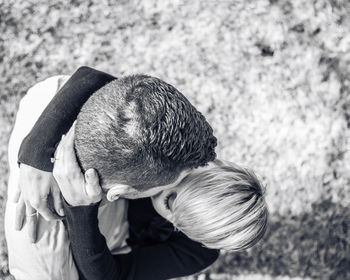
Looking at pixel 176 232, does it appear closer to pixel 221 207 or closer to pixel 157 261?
pixel 157 261

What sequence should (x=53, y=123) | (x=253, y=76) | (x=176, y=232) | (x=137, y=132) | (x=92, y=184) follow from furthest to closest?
(x=253, y=76), (x=176, y=232), (x=53, y=123), (x=92, y=184), (x=137, y=132)

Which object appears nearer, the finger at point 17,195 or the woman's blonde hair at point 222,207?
the woman's blonde hair at point 222,207

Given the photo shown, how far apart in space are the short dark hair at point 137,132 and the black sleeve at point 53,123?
1.24 feet

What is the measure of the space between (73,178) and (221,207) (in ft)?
2.15

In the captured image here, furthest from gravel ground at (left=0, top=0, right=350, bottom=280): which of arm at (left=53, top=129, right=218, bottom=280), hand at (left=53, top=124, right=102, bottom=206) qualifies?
hand at (left=53, top=124, right=102, bottom=206)

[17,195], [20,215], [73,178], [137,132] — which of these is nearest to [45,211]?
[20,215]

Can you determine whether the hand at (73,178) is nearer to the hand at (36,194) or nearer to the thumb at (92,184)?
the thumb at (92,184)

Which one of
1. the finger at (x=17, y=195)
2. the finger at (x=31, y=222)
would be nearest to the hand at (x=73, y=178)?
the finger at (x=31, y=222)

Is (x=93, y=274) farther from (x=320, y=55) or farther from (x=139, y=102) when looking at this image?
(x=320, y=55)

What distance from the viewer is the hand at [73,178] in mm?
1718

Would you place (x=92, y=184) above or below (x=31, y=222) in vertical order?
above

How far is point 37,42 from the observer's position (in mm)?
3145

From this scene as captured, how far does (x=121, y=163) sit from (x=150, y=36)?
179cm

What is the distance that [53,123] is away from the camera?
81.2 inches
